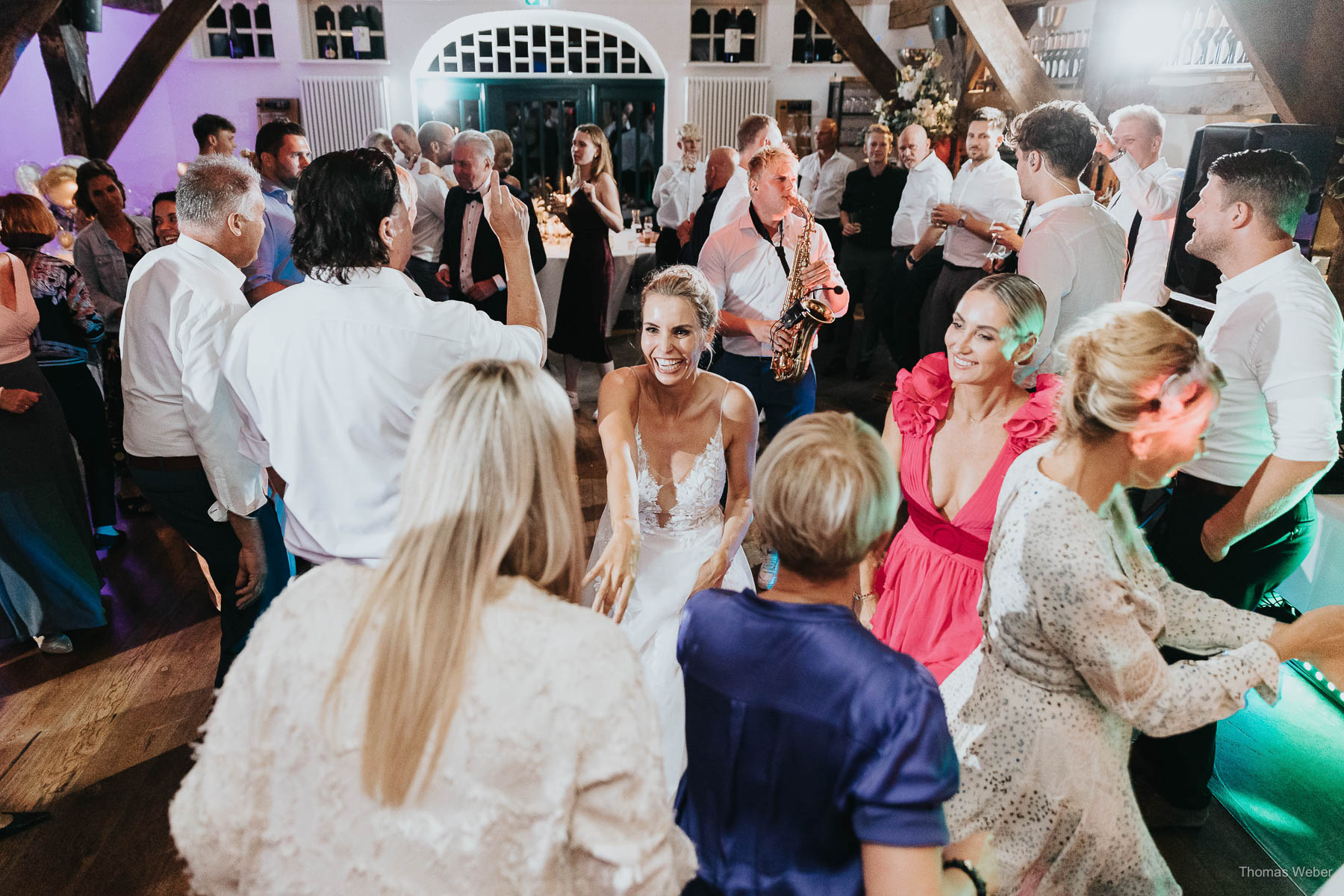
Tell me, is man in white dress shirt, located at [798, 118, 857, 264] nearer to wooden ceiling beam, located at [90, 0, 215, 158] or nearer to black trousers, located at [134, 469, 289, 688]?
wooden ceiling beam, located at [90, 0, 215, 158]

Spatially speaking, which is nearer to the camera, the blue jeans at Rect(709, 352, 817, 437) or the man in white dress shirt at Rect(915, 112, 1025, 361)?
the blue jeans at Rect(709, 352, 817, 437)

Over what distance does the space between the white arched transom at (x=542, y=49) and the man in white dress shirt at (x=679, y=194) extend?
4.15 meters

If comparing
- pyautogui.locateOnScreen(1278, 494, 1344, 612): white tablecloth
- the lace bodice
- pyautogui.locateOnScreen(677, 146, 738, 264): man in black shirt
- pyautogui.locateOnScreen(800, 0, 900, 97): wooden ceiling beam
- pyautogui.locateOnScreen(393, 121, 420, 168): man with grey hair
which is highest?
pyautogui.locateOnScreen(800, 0, 900, 97): wooden ceiling beam

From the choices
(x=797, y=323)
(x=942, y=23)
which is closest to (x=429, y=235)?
(x=797, y=323)

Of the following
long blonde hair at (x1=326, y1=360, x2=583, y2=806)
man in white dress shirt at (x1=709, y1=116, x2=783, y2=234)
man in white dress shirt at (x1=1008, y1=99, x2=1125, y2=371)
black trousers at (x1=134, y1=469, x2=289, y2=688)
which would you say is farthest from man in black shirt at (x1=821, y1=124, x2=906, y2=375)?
long blonde hair at (x1=326, y1=360, x2=583, y2=806)

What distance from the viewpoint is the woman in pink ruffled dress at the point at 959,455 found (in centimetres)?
175

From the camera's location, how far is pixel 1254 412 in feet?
6.41

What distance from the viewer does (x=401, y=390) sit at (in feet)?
5.39

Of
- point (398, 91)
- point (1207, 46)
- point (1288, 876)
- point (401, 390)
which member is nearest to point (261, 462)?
point (401, 390)

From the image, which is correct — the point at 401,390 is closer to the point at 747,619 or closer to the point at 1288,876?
the point at 747,619

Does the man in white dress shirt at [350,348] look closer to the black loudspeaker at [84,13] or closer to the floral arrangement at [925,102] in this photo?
the black loudspeaker at [84,13]

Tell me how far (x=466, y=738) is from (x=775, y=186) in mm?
2682

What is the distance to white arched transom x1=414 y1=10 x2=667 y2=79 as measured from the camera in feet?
31.9

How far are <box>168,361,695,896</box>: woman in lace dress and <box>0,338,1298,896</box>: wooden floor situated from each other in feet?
4.68
